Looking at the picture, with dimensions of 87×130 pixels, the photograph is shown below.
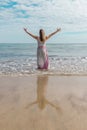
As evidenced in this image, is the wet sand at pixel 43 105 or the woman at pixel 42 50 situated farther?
the woman at pixel 42 50

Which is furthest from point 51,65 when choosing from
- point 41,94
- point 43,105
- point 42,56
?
point 43,105

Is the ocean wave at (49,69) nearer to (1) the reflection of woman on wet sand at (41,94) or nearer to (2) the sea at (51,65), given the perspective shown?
(2) the sea at (51,65)

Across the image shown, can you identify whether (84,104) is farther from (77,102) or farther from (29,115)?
(29,115)

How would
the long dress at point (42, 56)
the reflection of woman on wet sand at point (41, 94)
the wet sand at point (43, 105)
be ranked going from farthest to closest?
→ the long dress at point (42, 56) → the reflection of woman on wet sand at point (41, 94) → the wet sand at point (43, 105)

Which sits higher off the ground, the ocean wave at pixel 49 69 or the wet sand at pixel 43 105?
the wet sand at pixel 43 105

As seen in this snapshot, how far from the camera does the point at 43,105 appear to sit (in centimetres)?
523

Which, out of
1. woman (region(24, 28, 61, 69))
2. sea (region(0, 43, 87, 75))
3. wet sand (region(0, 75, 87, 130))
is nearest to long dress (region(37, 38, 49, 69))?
woman (region(24, 28, 61, 69))

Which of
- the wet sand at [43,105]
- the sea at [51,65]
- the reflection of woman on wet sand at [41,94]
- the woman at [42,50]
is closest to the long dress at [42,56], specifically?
the woman at [42,50]

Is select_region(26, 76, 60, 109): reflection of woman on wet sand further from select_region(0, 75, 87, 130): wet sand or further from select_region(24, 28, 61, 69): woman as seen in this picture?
select_region(24, 28, 61, 69): woman

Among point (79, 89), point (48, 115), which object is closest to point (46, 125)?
point (48, 115)

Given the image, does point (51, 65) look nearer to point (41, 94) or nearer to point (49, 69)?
point (49, 69)

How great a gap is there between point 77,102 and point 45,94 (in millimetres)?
1009

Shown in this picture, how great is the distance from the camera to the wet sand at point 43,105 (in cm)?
412

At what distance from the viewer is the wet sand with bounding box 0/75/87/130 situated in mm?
4120
